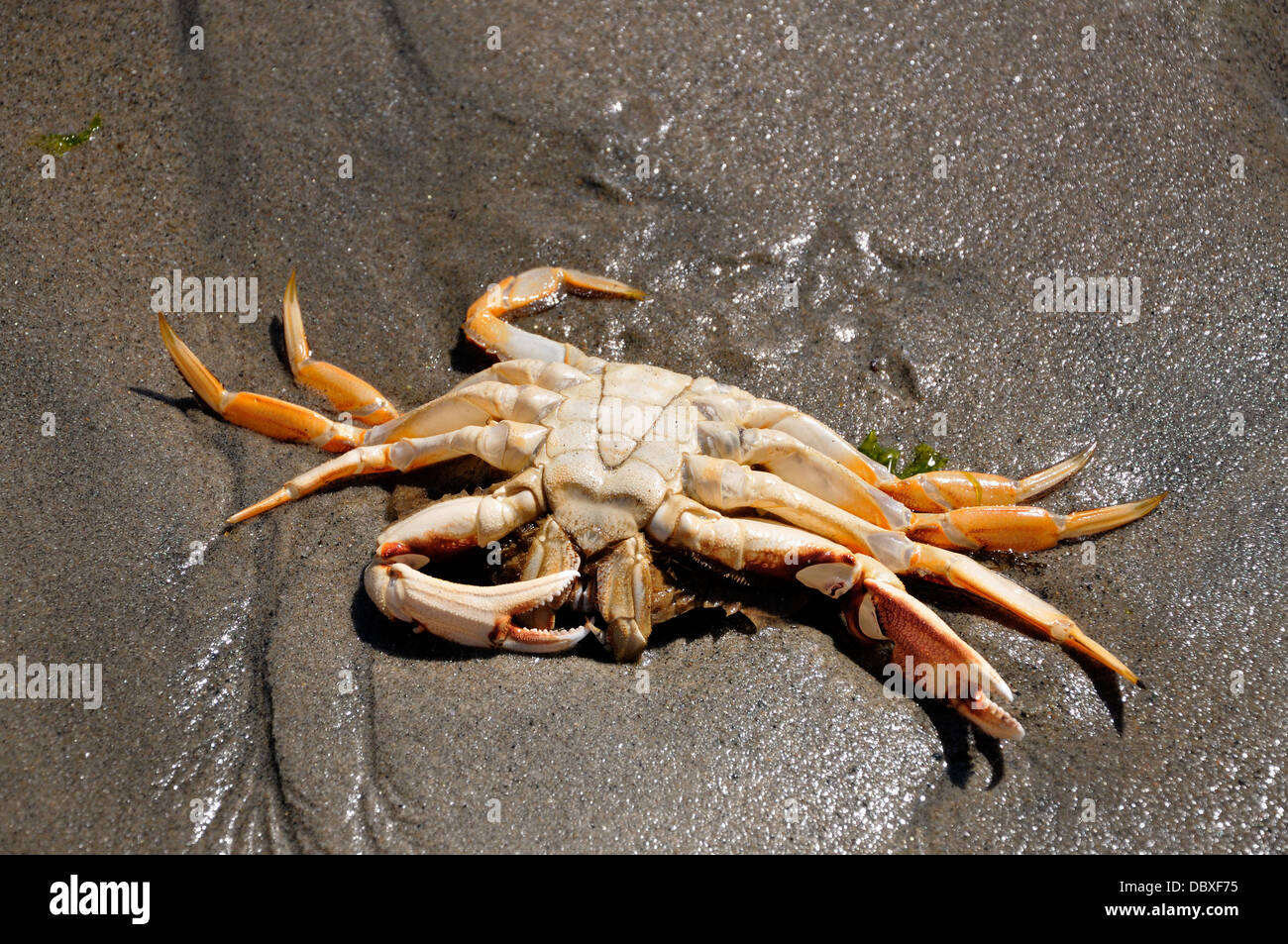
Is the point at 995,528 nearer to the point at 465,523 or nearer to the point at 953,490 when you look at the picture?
the point at 953,490

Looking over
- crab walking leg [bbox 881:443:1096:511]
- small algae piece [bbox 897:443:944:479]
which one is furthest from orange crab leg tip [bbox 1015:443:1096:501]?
small algae piece [bbox 897:443:944:479]

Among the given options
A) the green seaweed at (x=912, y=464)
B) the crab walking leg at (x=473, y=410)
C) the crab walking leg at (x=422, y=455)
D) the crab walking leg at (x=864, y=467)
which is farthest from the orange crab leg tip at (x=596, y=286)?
the green seaweed at (x=912, y=464)

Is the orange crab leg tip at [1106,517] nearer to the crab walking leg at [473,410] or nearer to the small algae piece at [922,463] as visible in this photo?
the small algae piece at [922,463]

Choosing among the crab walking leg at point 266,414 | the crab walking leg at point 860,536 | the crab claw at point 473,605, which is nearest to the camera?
the crab claw at point 473,605

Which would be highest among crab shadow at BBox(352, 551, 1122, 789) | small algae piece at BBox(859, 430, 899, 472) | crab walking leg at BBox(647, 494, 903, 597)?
small algae piece at BBox(859, 430, 899, 472)

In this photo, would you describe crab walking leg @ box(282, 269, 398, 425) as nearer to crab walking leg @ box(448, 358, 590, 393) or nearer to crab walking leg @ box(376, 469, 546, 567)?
crab walking leg @ box(448, 358, 590, 393)
